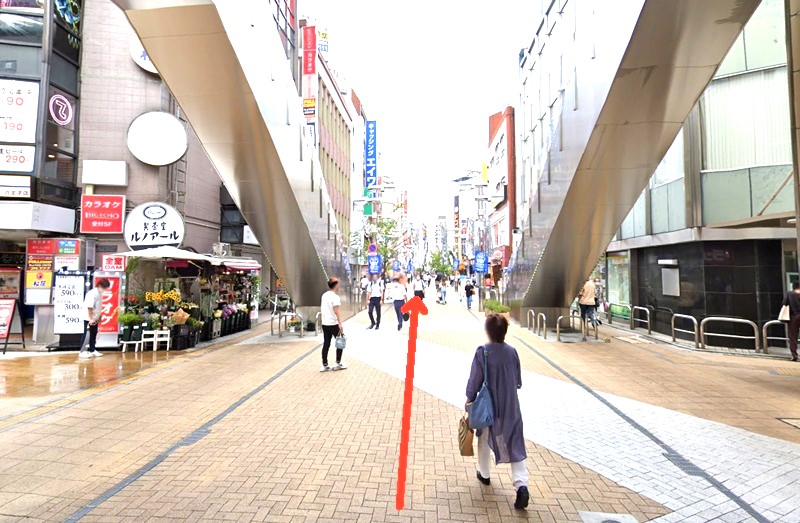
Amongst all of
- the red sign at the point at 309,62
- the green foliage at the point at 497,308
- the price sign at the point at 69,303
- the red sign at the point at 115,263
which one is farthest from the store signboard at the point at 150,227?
the red sign at the point at 309,62

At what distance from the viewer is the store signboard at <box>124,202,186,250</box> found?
14062 millimetres

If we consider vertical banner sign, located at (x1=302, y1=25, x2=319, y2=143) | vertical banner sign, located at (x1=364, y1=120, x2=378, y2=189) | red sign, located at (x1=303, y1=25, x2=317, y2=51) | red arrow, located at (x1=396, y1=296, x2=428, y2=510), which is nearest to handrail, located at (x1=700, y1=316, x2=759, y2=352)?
red arrow, located at (x1=396, y1=296, x2=428, y2=510)

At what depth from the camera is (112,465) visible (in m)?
4.39

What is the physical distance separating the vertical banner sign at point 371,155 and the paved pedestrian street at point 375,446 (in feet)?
150

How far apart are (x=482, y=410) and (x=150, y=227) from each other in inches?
539

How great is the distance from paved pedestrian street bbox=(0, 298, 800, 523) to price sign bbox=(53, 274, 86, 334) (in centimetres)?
219

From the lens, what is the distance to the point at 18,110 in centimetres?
1303

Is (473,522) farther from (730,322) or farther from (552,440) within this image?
(730,322)

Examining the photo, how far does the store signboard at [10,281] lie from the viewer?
14766mm

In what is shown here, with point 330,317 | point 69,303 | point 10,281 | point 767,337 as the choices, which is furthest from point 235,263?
point 767,337

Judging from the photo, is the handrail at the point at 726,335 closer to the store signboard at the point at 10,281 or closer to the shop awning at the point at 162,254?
the shop awning at the point at 162,254

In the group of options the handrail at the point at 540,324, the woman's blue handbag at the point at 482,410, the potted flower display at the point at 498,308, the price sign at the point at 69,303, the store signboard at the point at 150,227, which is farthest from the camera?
the potted flower display at the point at 498,308

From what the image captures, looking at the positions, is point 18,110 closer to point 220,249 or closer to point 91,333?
point 220,249

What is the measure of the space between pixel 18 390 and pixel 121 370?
66.5 inches
